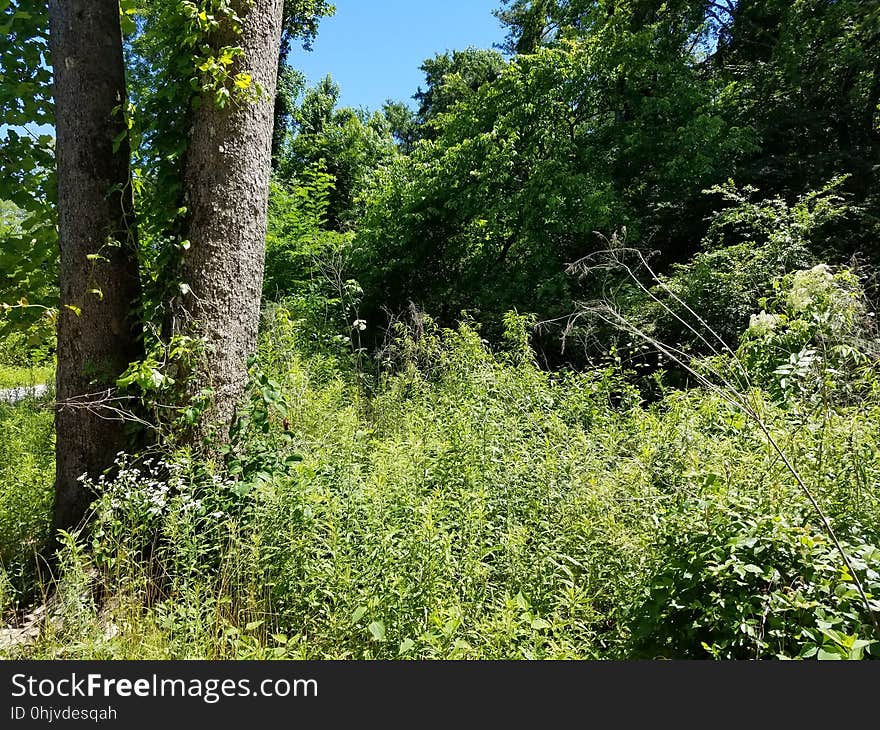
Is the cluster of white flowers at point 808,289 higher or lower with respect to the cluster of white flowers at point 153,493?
higher

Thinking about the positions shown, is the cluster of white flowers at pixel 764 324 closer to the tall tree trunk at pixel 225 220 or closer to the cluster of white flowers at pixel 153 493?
the tall tree trunk at pixel 225 220

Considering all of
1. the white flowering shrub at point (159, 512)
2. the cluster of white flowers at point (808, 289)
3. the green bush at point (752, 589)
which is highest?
the cluster of white flowers at point (808, 289)

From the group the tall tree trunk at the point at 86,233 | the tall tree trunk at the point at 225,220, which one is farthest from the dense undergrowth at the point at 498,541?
the tall tree trunk at the point at 86,233

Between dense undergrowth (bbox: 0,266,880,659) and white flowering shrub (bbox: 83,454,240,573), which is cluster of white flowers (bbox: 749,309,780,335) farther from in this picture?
white flowering shrub (bbox: 83,454,240,573)

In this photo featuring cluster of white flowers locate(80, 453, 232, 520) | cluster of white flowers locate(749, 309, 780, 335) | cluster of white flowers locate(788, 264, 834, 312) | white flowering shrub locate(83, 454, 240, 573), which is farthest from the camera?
cluster of white flowers locate(749, 309, 780, 335)

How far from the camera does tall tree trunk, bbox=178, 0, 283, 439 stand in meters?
3.58

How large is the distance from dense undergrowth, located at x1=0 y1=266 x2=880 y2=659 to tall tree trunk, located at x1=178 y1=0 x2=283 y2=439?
288 mm

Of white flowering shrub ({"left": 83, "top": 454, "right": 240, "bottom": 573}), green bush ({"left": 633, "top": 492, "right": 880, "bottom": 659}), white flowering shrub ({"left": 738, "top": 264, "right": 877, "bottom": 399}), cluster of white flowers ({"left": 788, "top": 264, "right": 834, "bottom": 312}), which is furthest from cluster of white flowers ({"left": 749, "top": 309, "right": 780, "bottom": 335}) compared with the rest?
white flowering shrub ({"left": 83, "top": 454, "right": 240, "bottom": 573})

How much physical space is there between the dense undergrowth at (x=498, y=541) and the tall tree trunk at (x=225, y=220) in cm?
29

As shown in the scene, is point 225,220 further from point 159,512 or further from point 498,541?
point 498,541

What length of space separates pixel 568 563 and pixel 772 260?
5375 mm

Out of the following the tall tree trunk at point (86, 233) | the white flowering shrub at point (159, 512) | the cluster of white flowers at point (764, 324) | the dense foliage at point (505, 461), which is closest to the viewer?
the dense foliage at point (505, 461)

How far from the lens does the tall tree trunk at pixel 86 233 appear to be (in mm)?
3521

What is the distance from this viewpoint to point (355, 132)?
14312 mm
